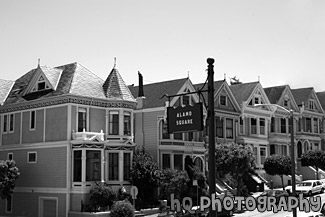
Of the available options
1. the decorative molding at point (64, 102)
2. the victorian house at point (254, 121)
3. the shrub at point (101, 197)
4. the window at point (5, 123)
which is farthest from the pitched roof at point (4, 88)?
the victorian house at point (254, 121)

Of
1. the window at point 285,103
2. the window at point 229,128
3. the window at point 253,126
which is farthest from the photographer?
the window at point 285,103

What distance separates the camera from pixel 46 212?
39.4m

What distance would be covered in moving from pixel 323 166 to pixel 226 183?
13961mm

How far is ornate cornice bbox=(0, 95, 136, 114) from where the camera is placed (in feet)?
127

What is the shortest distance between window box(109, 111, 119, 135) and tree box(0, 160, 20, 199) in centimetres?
843

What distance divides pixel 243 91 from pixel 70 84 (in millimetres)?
24095

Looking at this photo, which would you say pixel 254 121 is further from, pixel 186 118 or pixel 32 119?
pixel 186 118

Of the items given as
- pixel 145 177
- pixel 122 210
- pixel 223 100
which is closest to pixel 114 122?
pixel 145 177

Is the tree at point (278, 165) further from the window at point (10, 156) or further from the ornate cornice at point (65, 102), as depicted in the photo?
the window at point (10, 156)

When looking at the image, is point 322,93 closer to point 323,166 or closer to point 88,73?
point 323,166

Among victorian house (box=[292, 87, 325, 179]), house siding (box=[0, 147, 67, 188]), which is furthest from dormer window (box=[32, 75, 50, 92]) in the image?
victorian house (box=[292, 87, 325, 179])

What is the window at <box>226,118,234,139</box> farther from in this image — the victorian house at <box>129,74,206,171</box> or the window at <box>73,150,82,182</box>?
the window at <box>73,150,82,182</box>

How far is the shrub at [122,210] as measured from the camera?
3428 cm

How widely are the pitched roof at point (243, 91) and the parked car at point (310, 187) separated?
12474 mm
